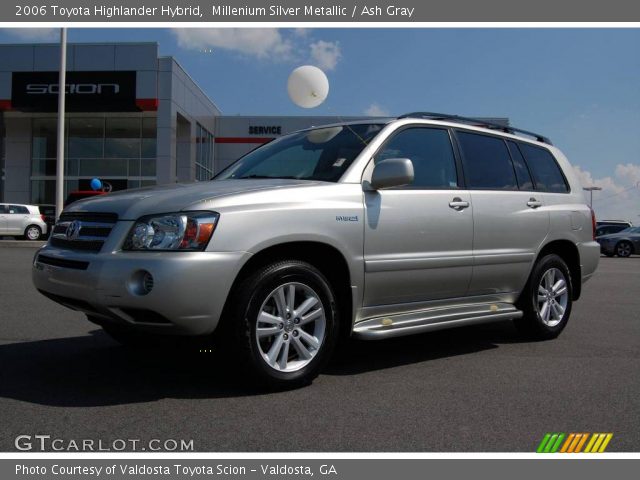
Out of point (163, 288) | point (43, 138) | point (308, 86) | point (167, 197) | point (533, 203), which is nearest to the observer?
point (163, 288)

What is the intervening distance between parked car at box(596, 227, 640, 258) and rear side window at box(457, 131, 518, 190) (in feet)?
67.0

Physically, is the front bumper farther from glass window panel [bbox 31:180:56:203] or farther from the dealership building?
glass window panel [bbox 31:180:56:203]

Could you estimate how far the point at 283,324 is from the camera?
3654mm

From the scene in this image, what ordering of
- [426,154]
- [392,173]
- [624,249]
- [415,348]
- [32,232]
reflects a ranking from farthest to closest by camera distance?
[624,249] < [32,232] < [415,348] < [426,154] < [392,173]

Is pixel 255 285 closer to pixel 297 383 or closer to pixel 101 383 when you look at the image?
pixel 297 383

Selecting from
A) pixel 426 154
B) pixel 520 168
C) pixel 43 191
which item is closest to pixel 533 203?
pixel 520 168

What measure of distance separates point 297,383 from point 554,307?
307cm

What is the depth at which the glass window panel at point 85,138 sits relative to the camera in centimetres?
2822

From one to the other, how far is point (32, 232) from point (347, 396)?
23.0 m

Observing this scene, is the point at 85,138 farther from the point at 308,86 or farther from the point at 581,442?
the point at 581,442

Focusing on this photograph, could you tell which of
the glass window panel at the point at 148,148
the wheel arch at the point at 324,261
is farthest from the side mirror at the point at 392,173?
the glass window panel at the point at 148,148

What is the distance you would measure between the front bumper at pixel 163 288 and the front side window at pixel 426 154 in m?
1.63

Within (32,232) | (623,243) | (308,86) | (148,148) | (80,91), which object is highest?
(80,91)

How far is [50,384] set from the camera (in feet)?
12.2
